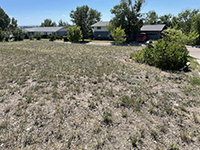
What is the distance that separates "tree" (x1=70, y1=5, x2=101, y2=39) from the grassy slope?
141 feet

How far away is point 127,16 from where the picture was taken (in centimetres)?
3347

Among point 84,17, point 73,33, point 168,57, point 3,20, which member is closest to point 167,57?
point 168,57

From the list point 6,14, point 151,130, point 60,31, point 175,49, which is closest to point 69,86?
point 151,130

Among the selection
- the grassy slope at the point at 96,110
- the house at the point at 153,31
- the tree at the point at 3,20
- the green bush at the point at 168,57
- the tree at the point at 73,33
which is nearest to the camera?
the grassy slope at the point at 96,110

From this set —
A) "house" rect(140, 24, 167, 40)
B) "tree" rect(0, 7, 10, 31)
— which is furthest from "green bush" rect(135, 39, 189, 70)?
"tree" rect(0, 7, 10, 31)

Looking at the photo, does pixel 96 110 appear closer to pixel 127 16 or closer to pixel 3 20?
pixel 127 16

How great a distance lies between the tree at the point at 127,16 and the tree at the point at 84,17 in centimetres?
1514

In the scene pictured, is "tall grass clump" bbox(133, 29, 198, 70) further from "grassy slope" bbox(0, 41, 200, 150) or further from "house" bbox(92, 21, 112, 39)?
"house" bbox(92, 21, 112, 39)

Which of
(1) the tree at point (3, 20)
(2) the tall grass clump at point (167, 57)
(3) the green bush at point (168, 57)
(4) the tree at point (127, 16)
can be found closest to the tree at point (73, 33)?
(4) the tree at point (127, 16)

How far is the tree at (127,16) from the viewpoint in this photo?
3268 cm

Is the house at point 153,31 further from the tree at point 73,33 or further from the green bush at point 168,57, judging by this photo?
the green bush at point 168,57

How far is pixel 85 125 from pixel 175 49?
7950 mm

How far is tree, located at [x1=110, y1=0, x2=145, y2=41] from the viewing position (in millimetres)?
32681

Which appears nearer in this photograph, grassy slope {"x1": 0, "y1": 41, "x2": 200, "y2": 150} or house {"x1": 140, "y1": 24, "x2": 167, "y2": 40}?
grassy slope {"x1": 0, "y1": 41, "x2": 200, "y2": 150}
